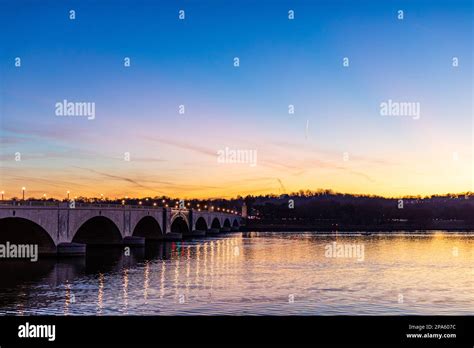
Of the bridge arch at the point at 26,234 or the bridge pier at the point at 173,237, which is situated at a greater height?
the bridge arch at the point at 26,234

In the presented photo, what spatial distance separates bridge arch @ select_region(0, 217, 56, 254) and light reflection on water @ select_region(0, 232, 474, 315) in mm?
4083

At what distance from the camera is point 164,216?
13738 centimetres

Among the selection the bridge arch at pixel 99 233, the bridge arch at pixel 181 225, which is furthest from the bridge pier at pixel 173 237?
the bridge arch at pixel 99 233

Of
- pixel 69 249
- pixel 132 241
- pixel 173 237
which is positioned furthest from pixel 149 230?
pixel 69 249

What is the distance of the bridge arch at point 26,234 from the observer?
75625 millimetres

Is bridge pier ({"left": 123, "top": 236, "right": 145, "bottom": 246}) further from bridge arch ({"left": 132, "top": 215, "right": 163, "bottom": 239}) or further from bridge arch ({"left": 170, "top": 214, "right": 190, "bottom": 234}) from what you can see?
bridge arch ({"left": 170, "top": 214, "right": 190, "bottom": 234})

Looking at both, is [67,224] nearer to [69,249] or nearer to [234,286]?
[69,249]

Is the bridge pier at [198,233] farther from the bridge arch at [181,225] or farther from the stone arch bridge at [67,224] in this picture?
the stone arch bridge at [67,224]

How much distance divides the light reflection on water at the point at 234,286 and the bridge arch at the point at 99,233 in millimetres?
21799

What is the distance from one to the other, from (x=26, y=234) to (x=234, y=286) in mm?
35082

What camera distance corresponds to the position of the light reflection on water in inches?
1609

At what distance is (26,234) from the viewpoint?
256 feet
